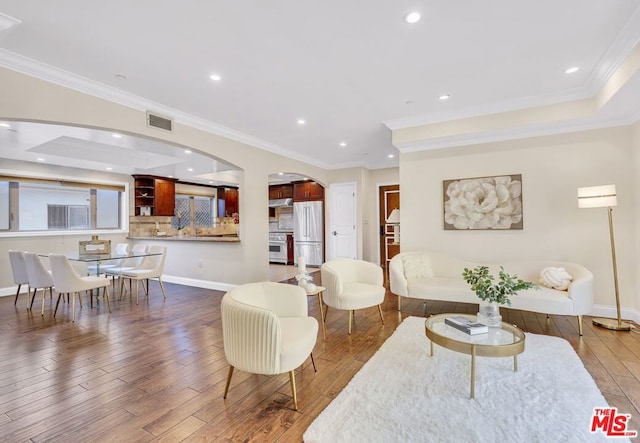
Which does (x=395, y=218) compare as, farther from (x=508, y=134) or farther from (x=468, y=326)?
(x=468, y=326)

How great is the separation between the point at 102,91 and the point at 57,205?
474 cm

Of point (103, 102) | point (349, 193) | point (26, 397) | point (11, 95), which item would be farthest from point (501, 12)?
point (349, 193)

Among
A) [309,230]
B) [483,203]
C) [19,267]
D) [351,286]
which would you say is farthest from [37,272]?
[483,203]

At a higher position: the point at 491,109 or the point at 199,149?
the point at 491,109

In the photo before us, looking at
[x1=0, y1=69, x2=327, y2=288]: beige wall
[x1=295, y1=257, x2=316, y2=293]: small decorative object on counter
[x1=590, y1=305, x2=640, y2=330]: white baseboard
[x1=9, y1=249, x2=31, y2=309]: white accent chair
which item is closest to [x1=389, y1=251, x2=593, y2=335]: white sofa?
[x1=590, y1=305, x2=640, y2=330]: white baseboard

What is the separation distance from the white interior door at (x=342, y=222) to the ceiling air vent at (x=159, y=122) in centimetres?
442

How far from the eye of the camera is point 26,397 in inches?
84.7

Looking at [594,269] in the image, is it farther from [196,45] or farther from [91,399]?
[91,399]

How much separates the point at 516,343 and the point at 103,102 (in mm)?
4448

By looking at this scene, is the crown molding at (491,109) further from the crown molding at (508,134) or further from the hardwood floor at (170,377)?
the hardwood floor at (170,377)

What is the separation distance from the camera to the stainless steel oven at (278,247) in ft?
28.9

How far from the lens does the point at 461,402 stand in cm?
197

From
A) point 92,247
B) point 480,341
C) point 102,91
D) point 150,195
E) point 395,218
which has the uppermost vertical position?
point 102,91

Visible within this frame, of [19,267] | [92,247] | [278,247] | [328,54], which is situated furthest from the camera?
[278,247]
